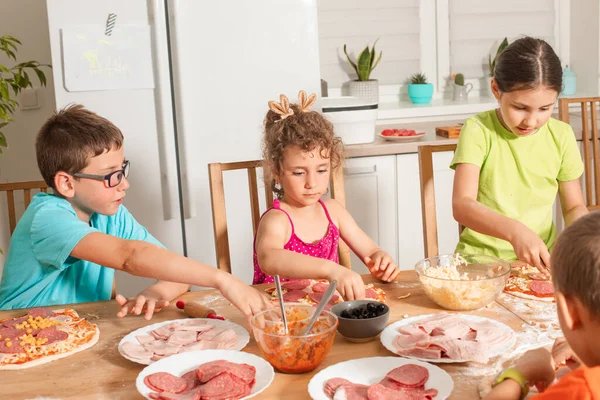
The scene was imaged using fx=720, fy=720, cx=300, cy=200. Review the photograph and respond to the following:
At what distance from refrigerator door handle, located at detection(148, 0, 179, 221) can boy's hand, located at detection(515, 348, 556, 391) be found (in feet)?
6.67

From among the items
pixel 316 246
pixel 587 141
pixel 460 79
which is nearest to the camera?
pixel 316 246

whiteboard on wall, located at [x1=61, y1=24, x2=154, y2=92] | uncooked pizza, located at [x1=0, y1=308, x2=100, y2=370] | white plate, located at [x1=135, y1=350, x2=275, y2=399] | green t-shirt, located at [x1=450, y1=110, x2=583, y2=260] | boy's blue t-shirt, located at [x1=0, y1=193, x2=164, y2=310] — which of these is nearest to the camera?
white plate, located at [x1=135, y1=350, x2=275, y2=399]

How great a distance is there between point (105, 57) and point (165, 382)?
6.30 feet

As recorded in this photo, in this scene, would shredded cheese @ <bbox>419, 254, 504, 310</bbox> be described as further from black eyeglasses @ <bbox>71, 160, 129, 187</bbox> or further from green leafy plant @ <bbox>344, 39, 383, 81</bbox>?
green leafy plant @ <bbox>344, 39, 383, 81</bbox>

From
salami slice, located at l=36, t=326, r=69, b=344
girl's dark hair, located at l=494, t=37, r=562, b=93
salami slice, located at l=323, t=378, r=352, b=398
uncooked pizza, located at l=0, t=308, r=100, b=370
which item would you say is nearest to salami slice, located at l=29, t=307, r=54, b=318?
uncooked pizza, located at l=0, t=308, r=100, b=370

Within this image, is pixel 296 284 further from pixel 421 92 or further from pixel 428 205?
pixel 421 92

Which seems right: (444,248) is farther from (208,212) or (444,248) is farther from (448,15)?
(448,15)

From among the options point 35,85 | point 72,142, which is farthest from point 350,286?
point 35,85

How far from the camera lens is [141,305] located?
155 centimetres

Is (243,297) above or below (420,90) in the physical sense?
below

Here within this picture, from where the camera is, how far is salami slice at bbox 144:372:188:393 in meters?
1.16

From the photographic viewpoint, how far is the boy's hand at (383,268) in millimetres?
1697

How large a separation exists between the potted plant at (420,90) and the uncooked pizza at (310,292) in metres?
2.28

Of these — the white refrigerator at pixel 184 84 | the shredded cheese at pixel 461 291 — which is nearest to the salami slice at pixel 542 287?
the shredded cheese at pixel 461 291
